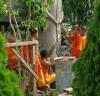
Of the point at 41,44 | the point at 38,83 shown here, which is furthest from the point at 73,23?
the point at 38,83

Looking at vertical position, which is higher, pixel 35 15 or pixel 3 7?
pixel 3 7

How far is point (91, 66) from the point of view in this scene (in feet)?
10.1

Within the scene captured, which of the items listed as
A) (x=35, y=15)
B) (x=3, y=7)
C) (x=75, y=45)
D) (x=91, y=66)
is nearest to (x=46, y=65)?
(x=35, y=15)

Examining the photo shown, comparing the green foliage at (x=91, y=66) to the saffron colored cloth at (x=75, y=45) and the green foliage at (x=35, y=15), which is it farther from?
the saffron colored cloth at (x=75, y=45)

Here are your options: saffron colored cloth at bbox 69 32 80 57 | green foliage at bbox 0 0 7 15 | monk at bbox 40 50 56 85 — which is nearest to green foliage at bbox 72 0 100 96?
green foliage at bbox 0 0 7 15

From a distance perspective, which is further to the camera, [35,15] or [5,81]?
[35,15]

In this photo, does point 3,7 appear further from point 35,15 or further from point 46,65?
point 46,65

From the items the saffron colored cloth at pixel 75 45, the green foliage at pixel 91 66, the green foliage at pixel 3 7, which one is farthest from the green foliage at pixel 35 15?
the green foliage at pixel 91 66

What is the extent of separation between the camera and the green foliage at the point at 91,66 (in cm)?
305

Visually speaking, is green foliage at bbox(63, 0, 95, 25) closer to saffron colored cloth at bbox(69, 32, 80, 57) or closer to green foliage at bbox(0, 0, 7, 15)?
saffron colored cloth at bbox(69, 32, 80, 57)

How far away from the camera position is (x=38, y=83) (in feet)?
30.5

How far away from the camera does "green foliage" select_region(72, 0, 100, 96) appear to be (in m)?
3.05

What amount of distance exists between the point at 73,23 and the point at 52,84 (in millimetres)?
7504

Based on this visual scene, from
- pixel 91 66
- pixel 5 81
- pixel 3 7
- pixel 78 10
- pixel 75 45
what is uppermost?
pixel 3 7
